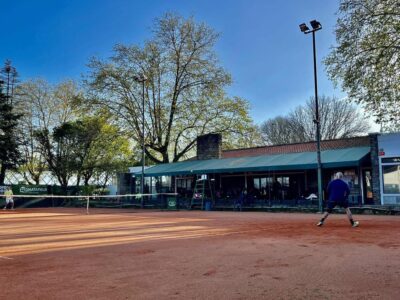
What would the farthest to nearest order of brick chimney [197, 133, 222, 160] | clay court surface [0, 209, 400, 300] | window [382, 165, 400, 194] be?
brick chimney [197, 133, 222, 160] → window [382, 165, 400, 194] → clay court surface [0, 209, 400, 300]

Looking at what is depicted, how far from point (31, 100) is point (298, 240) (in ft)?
143

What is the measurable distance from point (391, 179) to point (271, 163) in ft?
24.3

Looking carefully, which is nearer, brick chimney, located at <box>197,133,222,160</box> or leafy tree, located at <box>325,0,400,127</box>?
leafy tree, located at <box>325,0,400,127</box>

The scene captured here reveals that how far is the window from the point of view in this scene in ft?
71.2

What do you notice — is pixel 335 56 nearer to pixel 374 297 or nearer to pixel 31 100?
pixel 374 297

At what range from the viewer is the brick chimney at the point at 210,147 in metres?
34.4

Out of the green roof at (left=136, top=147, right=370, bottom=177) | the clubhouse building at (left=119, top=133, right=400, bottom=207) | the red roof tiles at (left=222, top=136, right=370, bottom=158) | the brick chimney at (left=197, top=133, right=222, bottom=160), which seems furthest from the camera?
the brick chimney at (left=197, top=133, right=222, bottom=160)

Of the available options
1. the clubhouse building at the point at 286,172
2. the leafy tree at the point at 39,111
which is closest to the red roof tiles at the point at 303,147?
the clubhouse building at the point at 286,172

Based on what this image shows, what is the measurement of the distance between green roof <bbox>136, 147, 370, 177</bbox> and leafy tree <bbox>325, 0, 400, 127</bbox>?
301 centimetres

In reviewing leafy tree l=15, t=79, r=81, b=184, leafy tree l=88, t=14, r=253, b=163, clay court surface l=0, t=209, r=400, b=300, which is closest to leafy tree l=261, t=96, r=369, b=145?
leafy tree l=88, t=14, r=253, b=163

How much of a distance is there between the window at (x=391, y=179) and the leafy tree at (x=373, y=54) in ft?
9.23

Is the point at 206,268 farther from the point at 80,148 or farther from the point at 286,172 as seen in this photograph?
the point at 80,148

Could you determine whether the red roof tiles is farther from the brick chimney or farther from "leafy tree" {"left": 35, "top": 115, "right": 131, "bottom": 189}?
"leafy tree" {"left": 35, "top": 115, "right": 131, "bottom": 189}

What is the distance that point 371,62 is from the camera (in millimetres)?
22844
